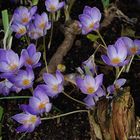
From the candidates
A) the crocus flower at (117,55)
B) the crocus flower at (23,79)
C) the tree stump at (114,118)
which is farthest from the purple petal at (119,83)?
the crocus flower at (23,79)

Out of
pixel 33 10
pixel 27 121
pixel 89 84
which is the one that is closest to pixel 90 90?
pixel 89 84

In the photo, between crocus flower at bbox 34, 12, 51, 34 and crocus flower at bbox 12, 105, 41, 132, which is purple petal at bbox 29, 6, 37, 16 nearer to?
crocus flower at bbox 34, 12, 51, 34

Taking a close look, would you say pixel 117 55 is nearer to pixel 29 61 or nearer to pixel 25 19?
pixel 29 61

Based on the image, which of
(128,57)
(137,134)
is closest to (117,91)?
(137,134)

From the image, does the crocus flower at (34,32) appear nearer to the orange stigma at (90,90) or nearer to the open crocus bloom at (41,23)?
the open crocus bloom at (41,23)

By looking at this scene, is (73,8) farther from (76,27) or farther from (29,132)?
(29,132)

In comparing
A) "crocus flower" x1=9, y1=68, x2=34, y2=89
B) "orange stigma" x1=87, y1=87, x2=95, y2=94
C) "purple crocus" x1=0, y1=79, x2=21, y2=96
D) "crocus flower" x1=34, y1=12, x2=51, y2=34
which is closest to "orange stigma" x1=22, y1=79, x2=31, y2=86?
"crocus flower" x1=9, y1=68, x2=34, y2=89
